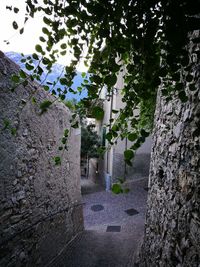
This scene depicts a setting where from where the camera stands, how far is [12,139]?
97.6 inches

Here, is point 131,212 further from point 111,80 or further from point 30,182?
point 111,80

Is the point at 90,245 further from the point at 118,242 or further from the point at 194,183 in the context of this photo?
the point at 194,183

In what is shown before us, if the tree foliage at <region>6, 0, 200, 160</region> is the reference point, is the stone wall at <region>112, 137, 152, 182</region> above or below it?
below

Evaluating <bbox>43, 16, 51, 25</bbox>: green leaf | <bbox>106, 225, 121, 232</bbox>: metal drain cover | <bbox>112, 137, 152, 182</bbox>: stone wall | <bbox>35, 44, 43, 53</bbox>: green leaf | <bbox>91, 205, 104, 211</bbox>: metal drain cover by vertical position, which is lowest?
<bbox>91, 205, 104, 211</bbox>: metal drain cover

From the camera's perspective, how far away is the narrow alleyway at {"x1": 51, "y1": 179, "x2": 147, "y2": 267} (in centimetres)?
390

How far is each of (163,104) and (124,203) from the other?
19.6 feet

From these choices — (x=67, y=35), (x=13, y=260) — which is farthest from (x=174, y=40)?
(x=13, y=260)

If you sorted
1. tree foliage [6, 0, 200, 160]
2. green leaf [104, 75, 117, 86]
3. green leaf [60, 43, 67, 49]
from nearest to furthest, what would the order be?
1. tree foliage [6, 0, 200, 160]
2. green leaf [104, 75, 117, 86]
3. green leaf [60, 43, 67, 49]

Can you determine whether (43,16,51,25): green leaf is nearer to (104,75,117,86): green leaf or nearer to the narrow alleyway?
(104,75,117,86): green leaf

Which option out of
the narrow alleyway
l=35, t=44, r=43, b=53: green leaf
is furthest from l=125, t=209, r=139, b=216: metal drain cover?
l=35, t=44, r=43, b=53: green leaf

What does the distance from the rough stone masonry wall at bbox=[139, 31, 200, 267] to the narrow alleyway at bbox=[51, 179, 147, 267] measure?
175 centimetres

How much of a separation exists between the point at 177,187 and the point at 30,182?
6.26ft

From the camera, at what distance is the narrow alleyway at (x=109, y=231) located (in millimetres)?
3905

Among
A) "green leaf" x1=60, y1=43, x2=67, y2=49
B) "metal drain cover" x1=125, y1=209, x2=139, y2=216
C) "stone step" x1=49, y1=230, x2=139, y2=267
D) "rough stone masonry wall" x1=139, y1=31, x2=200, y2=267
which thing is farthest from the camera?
"metal drain cover" x1=125, y1=209, x2=139, y2=216
